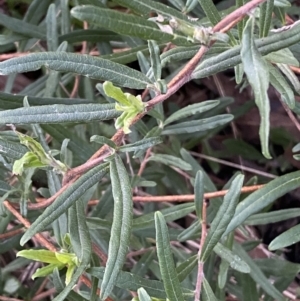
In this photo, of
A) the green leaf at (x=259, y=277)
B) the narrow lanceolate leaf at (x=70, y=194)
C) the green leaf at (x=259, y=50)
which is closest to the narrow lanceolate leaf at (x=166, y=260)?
the narrow lanceolate leaf at (x=70, y=194)

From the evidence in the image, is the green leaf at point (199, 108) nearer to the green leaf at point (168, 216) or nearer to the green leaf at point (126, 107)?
the green leaf at point (168, 216)

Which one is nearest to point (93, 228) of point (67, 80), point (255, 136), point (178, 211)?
point (178, 211)

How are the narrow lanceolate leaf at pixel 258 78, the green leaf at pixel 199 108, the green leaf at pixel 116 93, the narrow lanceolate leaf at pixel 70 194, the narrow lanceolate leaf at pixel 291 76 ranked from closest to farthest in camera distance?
the narrow lanceolate leaf at pixel 258 78 < the green leaf at pixel 116 93 < the narrow lanceolate leaf at pixel 70 194 < the narrow lanceolate leaf at pixel 291 76 < the green leaf at pixel 199 108

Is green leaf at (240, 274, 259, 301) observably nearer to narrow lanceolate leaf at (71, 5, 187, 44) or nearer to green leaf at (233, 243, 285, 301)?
green leaf at (233, 243, 285, 301)

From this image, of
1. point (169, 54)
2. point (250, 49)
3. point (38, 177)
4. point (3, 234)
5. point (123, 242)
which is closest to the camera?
point (250, 49)

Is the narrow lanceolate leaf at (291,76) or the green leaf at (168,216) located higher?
the narrow lanceolate leaf at (291,76)

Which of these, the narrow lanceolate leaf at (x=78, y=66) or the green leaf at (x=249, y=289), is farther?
the green leaf at (x=249, y=289)

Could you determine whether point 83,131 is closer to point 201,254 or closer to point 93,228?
point 93,228
